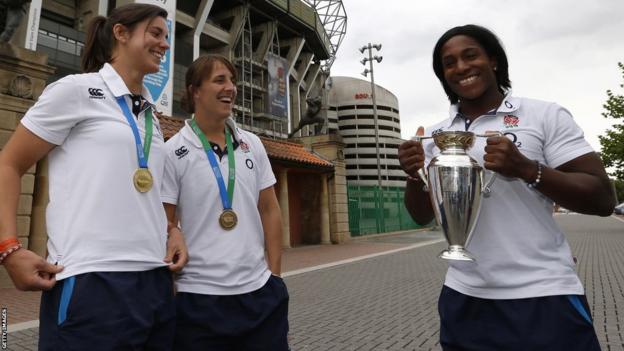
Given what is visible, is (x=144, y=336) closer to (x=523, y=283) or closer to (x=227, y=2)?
(x=523, y=283)

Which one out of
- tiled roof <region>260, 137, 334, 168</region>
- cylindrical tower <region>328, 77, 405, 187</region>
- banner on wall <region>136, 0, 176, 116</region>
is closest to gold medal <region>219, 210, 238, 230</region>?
tiled roof <region>260, 137, 334, 168</region>

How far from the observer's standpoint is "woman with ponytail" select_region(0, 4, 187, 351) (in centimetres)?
138

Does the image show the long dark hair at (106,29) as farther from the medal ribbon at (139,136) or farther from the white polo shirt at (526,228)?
the white polo shirt at (526,228)

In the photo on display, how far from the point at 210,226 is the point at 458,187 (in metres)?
1.13

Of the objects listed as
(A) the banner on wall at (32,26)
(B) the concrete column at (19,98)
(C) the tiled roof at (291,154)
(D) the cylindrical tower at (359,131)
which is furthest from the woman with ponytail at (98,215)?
(D) the cylindrical tower at (359,131)

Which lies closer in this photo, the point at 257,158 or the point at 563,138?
the point at 563,138

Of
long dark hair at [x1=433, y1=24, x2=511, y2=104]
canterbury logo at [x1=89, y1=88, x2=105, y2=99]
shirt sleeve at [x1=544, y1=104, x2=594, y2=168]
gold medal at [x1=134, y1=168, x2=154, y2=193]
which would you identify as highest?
long dark hair at [x1=433, y1=24, x2=511, y2=104]

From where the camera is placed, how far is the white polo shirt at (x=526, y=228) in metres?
1.43

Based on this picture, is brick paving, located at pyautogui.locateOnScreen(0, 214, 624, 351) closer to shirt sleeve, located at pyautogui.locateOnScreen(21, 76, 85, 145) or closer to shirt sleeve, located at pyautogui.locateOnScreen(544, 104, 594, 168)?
shirt sleeve, located at pyautogui.locateOnScreen(544, 104, 594, 168)

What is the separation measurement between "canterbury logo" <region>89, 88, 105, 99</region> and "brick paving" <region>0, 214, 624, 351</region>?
3.57 meters

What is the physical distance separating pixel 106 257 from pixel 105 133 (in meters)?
0.46

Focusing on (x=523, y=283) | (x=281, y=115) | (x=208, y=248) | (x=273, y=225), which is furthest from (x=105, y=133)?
(x=281, y=115)

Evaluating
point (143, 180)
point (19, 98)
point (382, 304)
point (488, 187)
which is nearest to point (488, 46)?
point (488, 187)

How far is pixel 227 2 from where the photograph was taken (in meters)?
35.8
